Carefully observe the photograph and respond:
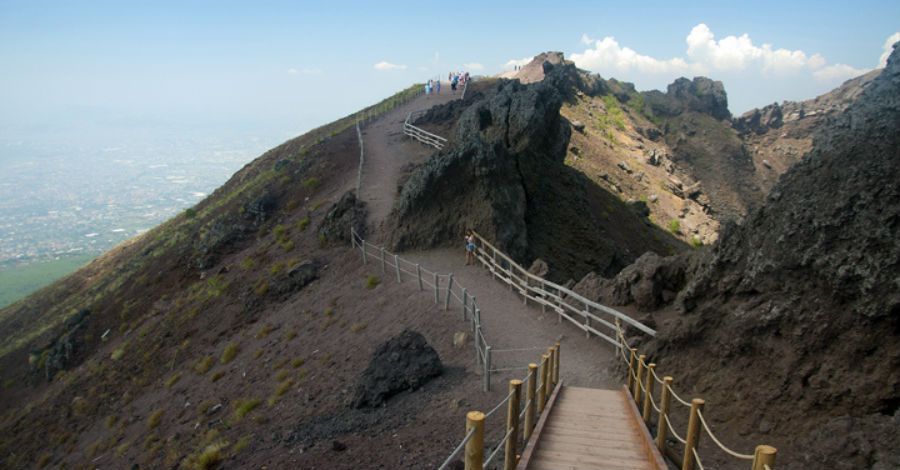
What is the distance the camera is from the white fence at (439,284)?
603 inches

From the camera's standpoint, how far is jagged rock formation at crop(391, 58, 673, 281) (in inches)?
1032

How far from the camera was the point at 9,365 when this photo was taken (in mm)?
34344

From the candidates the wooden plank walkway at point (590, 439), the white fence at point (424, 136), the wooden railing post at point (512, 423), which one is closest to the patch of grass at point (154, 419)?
the wooden plank walkway at point (590, 439)

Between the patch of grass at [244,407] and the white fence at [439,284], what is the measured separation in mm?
6792

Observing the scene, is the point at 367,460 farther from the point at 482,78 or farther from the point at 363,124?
the point at 482,78

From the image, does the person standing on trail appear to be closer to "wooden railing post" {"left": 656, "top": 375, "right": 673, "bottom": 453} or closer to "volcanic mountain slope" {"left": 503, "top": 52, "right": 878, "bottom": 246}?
"wooden railing post" {"left": 656, "top": 375, "right": 673, "bottom": 453}

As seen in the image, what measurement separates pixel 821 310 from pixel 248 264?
88.5 ft

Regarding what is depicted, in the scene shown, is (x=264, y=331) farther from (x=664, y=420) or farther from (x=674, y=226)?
(x=674, y=226)

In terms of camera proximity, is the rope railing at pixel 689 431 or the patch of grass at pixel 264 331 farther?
the patch of grass at pixel 264 331

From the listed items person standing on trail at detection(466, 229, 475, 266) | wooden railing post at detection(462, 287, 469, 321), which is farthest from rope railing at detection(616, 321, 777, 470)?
person standing on trail at detection(466, 229, 475, 266)

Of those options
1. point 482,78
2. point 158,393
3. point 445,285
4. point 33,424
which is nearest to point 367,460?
point 445,285

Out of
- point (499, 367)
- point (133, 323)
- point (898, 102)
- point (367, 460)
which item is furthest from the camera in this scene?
point (133, 323)

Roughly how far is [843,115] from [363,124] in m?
48.6

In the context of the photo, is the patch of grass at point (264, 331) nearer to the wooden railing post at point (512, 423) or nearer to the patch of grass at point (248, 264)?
the patch of grass at point (248, 264)
